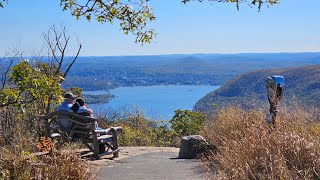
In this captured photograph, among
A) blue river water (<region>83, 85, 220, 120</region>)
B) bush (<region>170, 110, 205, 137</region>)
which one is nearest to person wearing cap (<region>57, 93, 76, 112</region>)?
bush (<region>170, 110, 205, 137</region>)

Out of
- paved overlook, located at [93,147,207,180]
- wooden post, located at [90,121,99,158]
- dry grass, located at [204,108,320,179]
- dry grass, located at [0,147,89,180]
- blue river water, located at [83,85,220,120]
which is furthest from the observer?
blue river water, located at [83,85,220,120]

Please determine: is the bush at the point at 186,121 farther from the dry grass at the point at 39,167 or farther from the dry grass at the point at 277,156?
the dry grass at the point at 39,167

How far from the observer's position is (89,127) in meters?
9.42

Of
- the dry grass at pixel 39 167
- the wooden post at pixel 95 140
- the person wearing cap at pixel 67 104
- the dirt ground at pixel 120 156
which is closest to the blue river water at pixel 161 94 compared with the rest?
the dirt ground at pixel 120 156

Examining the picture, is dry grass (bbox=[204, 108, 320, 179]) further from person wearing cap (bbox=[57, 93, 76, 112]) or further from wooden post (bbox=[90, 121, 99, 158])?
person wearing cap (bbox=[57, 93, 76, 112])

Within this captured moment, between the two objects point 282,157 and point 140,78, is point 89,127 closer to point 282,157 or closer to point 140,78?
point 282,157

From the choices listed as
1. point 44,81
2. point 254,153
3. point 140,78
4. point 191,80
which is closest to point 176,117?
point 254,153

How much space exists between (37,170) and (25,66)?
61.8 inches

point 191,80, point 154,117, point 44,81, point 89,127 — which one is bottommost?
point 191,80

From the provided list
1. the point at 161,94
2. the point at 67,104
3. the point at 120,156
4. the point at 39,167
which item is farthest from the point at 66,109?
the point at 161,94

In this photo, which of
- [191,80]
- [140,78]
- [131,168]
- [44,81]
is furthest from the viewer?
[191,80]

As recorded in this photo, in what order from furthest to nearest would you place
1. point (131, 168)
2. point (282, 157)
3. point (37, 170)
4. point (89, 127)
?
point (89, 127), point (131, 168), point (37, 170), point (282, 157)

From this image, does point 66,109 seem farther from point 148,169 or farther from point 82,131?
point 148,169

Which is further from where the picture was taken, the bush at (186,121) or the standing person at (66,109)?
the bush at (186,121)
